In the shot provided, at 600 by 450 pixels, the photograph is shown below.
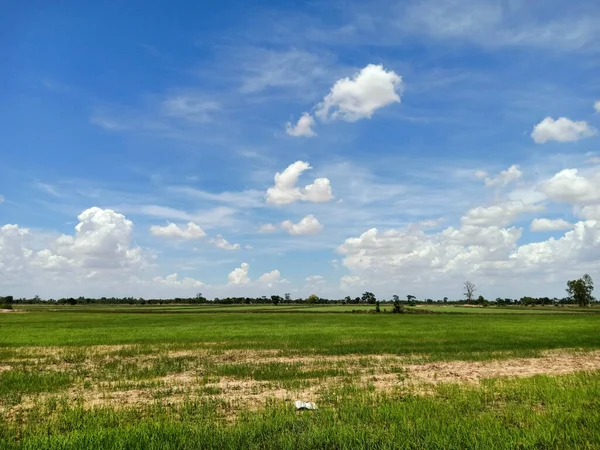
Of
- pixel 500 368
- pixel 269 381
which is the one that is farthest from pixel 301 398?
pixel 500 368

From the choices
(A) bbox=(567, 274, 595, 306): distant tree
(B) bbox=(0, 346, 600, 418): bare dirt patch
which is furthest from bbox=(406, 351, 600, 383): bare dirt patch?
(A) bbox=(567, 274, 595, 306): distant tree

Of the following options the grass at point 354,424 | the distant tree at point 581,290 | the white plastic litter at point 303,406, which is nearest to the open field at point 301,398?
the grass at point 354,424

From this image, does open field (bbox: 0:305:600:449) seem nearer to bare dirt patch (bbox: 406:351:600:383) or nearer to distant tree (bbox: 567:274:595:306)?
bare dirt patch (bbox: 406:351:600:383)

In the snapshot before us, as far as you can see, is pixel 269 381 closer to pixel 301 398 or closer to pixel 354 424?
pixel 301 398

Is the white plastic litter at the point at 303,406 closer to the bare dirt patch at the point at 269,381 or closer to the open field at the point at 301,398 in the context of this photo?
the open field at the point at 301,398

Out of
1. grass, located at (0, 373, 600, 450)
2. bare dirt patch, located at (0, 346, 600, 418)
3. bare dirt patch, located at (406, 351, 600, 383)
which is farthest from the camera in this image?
bare dirt patch, located at (406, 351, 600, 383)

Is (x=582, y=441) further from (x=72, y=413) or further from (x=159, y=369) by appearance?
(x=159, y=369)

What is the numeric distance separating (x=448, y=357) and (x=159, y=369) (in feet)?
54.7

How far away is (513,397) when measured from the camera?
14.1 meters

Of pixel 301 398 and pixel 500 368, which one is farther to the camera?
pixel 500 368

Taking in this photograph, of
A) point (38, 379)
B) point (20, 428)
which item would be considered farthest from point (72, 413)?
point (38, 379)

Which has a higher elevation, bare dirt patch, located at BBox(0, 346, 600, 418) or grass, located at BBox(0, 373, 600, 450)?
grass, located at BBox(0, 373, 600, 450)

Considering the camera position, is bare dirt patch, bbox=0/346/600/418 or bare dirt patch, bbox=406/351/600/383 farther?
bare dirt patch, bbox=406/351/600/383

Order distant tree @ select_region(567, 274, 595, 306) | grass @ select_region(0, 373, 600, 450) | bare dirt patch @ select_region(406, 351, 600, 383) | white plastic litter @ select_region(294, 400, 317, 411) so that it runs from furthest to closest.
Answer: distant tree @ select_region(567, 274, 595, 306) < bare dirt patch @ select_region(406, 351, 600, 383) < white plastic litter @ select_region(294, 400, 317, 411) < grass @ select_region(0, 373, 600, 450)
